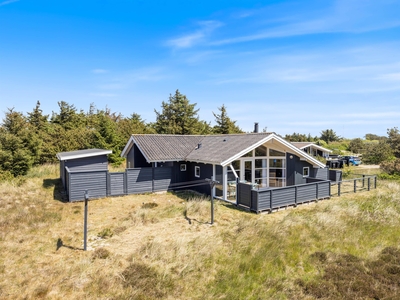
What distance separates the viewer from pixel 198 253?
8078mm

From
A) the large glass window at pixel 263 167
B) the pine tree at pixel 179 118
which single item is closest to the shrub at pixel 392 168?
the large glass window at pixel 263 167

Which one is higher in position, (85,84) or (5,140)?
(85,84)

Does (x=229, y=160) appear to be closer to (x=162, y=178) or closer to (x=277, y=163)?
(x=277, y=163)

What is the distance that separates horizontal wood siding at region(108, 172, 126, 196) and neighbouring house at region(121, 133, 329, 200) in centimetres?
95

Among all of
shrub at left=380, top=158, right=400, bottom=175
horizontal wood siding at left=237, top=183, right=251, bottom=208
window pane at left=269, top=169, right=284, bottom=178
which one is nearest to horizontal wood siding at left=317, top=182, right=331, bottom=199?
window pane at left=269, top=169, right=284, bottom=178

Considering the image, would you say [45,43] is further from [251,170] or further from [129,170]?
[251,170]

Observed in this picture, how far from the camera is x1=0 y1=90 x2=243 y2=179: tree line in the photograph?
20297 mm

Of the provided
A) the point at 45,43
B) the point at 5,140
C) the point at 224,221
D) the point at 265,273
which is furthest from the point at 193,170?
the point at 5,140

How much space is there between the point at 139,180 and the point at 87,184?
3154 millimetres

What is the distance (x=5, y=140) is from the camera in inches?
788

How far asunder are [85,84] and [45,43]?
8.67 meters

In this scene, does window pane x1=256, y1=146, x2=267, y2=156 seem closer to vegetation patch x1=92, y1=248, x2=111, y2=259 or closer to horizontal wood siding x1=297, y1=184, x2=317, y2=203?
horizontal wood siding x1=297, y1=184, x2=317, y2=203

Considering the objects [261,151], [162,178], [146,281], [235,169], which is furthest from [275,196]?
[146,281]

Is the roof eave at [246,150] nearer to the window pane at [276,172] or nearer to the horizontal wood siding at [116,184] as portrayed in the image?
the window pane at [276,172]
